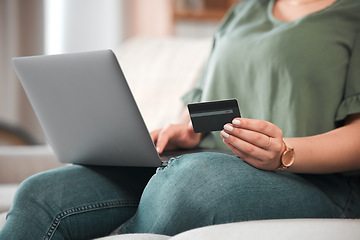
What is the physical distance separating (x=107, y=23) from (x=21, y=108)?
0.66 m

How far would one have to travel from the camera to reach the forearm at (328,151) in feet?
2.58

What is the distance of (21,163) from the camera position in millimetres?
1426

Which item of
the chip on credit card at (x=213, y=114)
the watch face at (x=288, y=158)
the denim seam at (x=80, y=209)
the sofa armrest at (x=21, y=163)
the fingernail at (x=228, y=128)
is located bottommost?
the sofa armrest at (x=21, y=163)

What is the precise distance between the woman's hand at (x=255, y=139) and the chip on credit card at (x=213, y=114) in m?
0.01

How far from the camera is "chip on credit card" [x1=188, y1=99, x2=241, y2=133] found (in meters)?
0.71

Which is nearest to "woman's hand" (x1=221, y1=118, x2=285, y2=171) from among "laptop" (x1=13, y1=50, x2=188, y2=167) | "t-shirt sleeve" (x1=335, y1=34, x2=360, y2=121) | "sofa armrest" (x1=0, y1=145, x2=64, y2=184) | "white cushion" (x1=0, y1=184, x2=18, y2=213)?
"laptop" (x1=13, y1=50, x2=188, y2=167)

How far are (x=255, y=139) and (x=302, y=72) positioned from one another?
30 centimetres

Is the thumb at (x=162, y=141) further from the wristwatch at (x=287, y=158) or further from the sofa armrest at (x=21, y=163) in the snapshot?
the sofa armrest at (x=21, y=163)

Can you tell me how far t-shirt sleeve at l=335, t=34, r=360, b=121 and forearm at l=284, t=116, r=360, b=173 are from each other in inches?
2.0

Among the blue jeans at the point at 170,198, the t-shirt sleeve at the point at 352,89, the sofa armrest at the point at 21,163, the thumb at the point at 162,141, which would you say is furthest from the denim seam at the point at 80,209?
the sofa armrest at the point at 21,163

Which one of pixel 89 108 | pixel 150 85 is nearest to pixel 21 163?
pixel 150 85

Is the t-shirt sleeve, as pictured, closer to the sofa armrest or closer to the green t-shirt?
the green t-shirt

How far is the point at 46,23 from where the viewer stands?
104 inches

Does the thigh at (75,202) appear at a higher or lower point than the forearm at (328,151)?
lower
